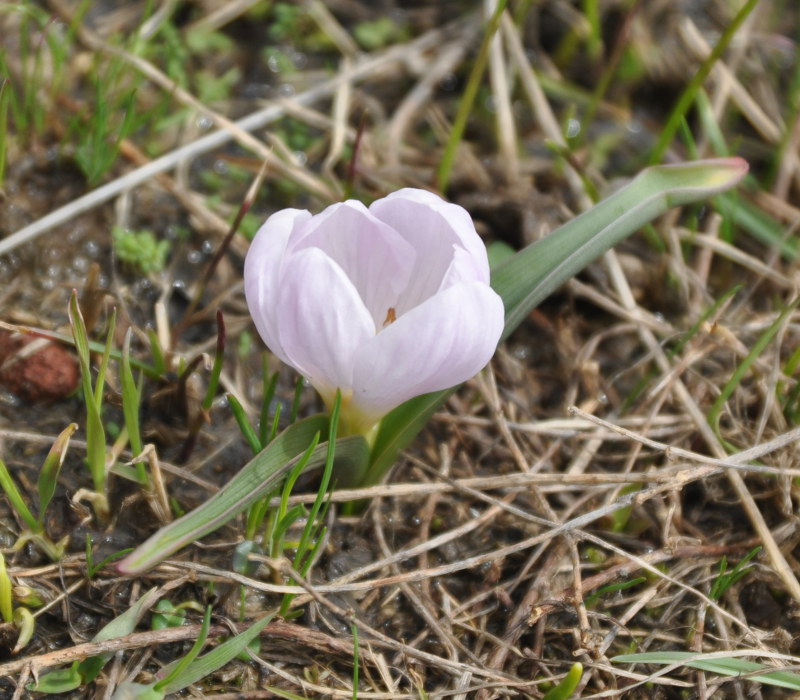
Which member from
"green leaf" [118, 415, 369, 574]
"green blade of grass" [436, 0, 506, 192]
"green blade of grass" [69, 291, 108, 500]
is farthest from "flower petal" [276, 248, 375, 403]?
"green blade of grass" [436, 0, 506, 192]

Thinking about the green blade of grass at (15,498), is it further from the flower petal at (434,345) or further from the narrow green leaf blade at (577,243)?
the narrow green leaf blade at (577,243)

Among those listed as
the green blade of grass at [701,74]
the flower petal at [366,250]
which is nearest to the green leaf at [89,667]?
the flower petal at [366,250]

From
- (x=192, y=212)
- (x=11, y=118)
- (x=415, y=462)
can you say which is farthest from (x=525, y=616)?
(x=11, y=118)

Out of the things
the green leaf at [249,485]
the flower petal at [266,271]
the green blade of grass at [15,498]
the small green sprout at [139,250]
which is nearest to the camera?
the green leaf at [249,485]

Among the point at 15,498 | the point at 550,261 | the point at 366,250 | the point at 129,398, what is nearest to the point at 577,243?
the point at 550,261

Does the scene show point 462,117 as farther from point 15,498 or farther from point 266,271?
point 15,498

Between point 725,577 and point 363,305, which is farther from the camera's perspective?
point 725,577

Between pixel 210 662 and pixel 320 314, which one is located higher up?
pixel 320 314

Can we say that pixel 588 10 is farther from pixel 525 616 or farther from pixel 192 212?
pixel 525 616
